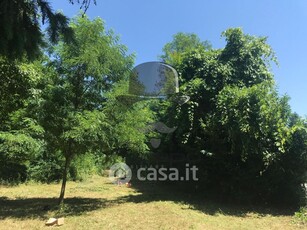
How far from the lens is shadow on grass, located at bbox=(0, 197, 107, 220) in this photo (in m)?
7.94

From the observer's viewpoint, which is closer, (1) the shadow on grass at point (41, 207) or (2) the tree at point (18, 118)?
(2) the tree at point (18, 118)

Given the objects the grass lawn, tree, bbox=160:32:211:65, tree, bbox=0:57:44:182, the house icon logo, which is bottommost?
the grass lawn

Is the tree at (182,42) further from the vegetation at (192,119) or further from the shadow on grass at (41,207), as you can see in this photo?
the shadow on grass at (41,207)

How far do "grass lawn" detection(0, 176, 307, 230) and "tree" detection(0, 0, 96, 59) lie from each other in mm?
4890

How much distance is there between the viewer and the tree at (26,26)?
2.55 metres

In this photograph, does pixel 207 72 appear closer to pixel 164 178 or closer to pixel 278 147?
pixel 278 147

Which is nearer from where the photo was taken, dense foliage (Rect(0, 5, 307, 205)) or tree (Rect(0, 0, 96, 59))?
tree (Rect(0, 0, 96, 59))

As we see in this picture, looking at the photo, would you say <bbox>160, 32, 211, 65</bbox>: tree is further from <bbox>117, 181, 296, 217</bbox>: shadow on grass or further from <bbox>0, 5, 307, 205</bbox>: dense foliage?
<bbox>117, 181, 296, 217</bbox>: shadow on grass

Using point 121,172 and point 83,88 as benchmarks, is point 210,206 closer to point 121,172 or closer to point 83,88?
point 83,88

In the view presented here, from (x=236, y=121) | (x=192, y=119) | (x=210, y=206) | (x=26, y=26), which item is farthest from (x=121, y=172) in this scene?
(x=26, y=26)

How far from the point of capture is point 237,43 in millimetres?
10844

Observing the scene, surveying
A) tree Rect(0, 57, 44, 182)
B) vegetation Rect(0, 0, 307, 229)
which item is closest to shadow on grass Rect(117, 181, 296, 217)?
vegetation Rect(0, 0, 307, 229)

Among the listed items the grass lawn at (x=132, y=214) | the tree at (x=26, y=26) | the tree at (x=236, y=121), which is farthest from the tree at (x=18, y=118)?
the tree at (x=236, y=121)

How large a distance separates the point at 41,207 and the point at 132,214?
2.81 m
